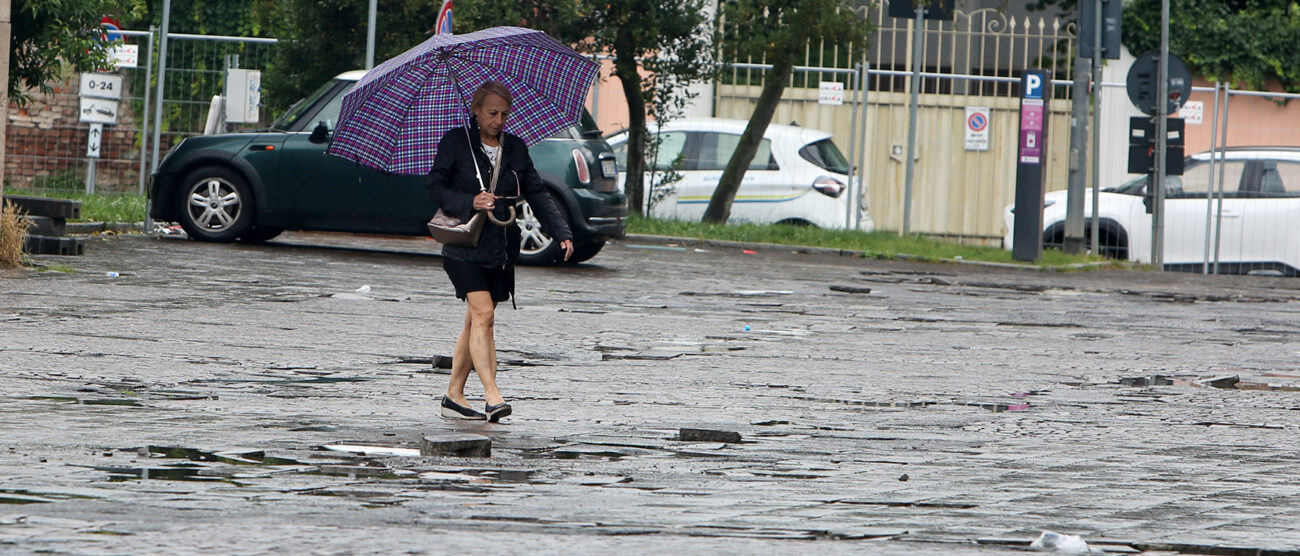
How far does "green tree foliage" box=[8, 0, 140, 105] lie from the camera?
1617 cm

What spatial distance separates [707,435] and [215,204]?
11557 mm

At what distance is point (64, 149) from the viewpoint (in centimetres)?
2428

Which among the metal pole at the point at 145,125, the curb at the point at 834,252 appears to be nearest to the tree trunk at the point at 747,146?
the curb at the point at 834,252

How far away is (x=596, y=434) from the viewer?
24.4ft

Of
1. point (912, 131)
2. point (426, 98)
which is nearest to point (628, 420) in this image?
point (426, 98)

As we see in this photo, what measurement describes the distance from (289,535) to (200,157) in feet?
44.4

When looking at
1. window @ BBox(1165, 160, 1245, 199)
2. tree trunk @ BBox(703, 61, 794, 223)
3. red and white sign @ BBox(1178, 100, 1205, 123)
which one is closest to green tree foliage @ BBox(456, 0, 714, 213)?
tree trunk @ BBox(703, 61, 794, 223)

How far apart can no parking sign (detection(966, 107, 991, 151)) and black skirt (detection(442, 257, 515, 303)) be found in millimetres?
18609

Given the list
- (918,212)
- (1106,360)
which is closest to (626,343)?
(1106,360)

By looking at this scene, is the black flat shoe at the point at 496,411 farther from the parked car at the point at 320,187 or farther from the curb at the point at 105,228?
the curb at the point at 105,228

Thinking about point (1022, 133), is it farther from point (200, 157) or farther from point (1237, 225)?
point (200, 157)

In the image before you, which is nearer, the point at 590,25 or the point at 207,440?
the point at 207,440

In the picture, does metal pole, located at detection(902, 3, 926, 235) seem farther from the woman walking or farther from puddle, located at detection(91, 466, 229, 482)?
puddle, located at detection(91, 466, 229, 482)

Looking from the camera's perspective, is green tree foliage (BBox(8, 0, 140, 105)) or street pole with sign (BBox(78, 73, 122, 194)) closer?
green tree foliage (BBox(8, 0, 140, 105))
